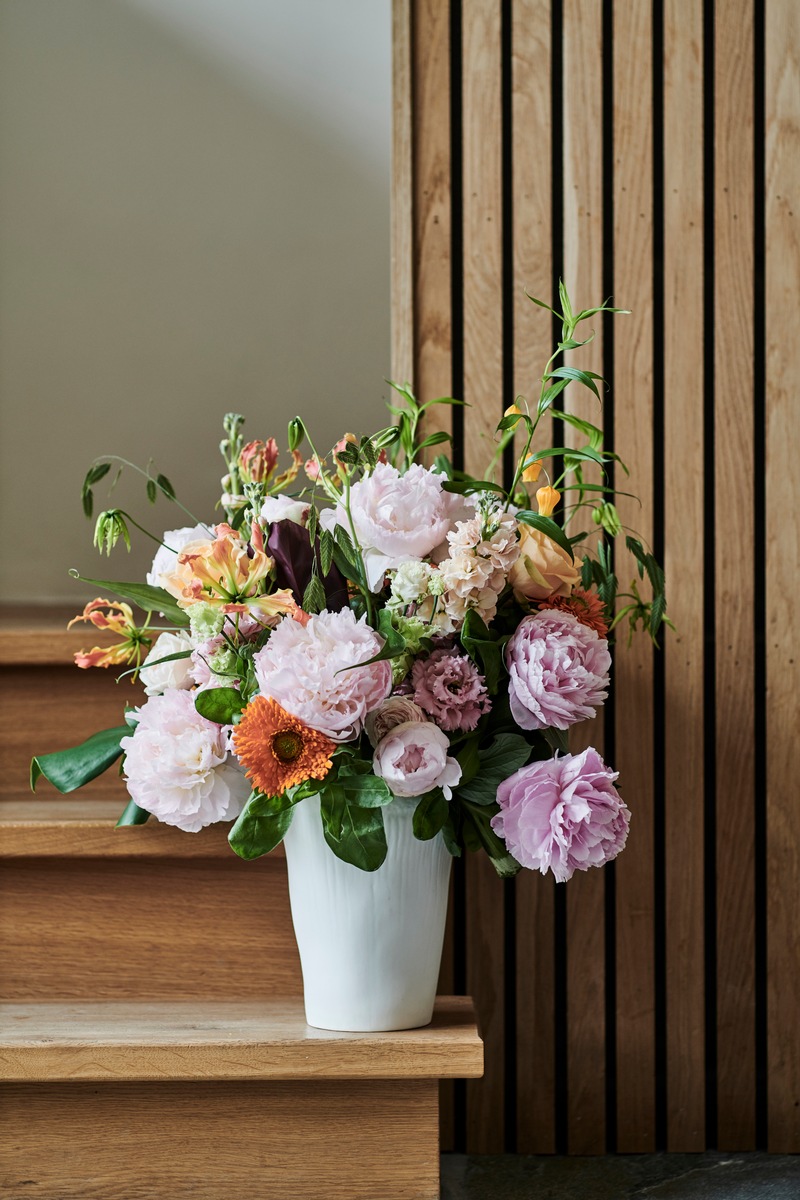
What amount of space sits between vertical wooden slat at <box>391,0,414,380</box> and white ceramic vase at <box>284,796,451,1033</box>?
0.60 metres

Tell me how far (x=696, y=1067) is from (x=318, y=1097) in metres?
0.51

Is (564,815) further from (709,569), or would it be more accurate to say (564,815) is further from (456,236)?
(456,236)

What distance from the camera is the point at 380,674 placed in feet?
2.73

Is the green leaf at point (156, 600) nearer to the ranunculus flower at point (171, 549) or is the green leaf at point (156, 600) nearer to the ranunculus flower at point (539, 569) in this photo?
the ranunculus flower at point (171, 549)

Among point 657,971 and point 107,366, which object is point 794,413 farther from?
point 107,366

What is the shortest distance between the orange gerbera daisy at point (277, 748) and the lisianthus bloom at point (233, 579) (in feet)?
0.25

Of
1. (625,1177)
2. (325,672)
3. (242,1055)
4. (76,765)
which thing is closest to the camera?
(325,672)

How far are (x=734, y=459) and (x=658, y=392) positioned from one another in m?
0.12

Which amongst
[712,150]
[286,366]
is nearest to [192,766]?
[712,150]

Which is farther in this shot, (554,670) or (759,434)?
(759,434)

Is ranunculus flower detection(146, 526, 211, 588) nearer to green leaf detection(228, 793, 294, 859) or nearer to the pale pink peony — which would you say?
the pale pink peony

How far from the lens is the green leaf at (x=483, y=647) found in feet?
2.82

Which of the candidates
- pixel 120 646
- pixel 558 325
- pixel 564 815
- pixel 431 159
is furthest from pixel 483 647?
pixel 431 159

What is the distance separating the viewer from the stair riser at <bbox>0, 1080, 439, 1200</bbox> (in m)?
0.92
